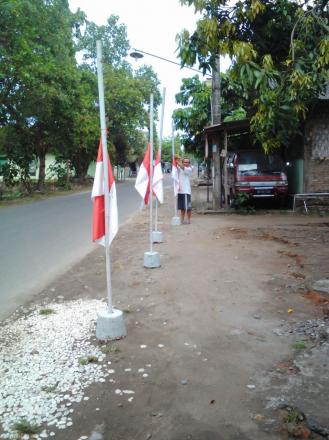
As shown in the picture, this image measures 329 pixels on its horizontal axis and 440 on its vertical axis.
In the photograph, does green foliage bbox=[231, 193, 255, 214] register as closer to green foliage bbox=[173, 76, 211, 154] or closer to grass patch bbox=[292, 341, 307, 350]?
green foliage bbox=[173, 76, 211, 154]

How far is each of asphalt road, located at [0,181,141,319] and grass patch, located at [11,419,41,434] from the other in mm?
2461

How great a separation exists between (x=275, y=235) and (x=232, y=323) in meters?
5.86

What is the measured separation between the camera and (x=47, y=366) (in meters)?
3.97

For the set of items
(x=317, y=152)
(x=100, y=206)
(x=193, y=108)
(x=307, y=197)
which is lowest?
(x=307, y=197)

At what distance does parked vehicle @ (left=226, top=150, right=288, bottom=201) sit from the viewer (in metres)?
14.8

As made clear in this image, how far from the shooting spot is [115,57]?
4984 centimetres

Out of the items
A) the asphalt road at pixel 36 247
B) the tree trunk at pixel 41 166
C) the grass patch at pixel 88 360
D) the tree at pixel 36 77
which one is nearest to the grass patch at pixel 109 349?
the grass patch at pixel 88 360

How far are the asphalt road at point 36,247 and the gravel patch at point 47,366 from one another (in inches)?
29.5

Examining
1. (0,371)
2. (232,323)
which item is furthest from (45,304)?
(232,323)

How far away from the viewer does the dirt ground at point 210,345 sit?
10.1 feet

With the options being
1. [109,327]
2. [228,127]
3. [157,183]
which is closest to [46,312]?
[109,327]

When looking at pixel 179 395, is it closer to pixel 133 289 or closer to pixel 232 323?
pixel 232 323

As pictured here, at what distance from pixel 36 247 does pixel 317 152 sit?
9639mm

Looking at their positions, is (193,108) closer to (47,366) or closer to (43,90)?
(43,90)
